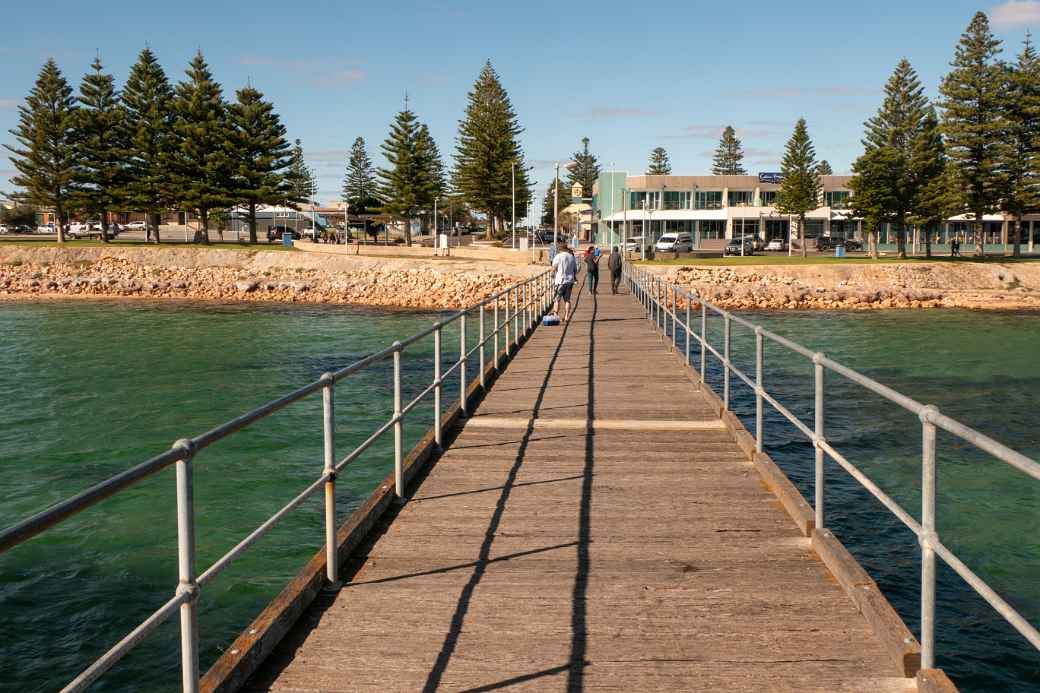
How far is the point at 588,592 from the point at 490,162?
80.6m

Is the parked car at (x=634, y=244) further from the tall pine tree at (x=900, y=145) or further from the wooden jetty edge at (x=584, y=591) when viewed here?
the wooden jetty edge at (x=584, y=591)

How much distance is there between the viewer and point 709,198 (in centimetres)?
9181

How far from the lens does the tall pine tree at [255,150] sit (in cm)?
7200

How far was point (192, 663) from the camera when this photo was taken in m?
3.46

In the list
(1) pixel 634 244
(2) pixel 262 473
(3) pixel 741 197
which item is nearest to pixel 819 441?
(2) pixel 262 473

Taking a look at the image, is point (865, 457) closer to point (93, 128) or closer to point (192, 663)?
point (192, 663)

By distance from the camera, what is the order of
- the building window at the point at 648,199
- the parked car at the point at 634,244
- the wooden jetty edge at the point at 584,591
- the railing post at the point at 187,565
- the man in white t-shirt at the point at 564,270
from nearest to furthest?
the railing post at the point at 187,565
the wooden jetty edge at the point at 584,591
the man in white t-shirt at the point at 564,270
the parked car at the point at 634,244
the building window at the point at 648,199

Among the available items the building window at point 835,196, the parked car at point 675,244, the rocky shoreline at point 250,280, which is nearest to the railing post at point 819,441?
the rocky shoreline at point 250,280

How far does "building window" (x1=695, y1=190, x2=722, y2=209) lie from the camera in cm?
9169

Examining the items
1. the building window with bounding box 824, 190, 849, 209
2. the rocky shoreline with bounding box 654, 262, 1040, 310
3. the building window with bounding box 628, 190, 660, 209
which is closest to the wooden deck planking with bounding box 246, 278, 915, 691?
the rocky shoreline with bounding box 654, 262, 1040, 310

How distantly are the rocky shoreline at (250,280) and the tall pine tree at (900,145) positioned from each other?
3192 centimetres

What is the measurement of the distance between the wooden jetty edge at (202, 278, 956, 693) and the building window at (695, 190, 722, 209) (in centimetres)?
8566

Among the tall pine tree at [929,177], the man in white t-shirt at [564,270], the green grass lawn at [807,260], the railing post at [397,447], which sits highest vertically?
the tall pine tree at [929,177]

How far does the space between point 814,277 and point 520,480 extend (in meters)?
50.8
